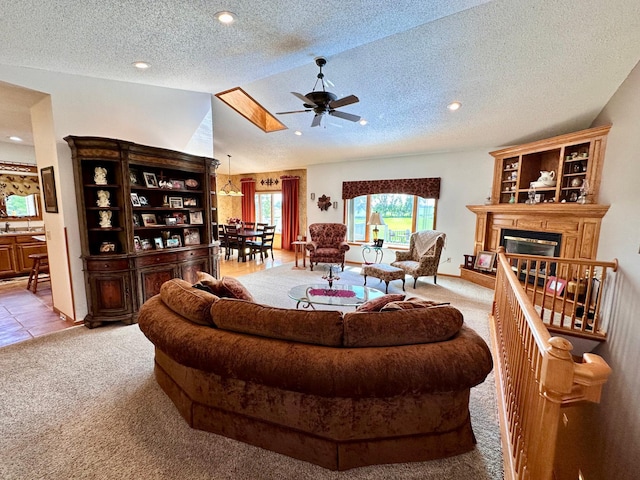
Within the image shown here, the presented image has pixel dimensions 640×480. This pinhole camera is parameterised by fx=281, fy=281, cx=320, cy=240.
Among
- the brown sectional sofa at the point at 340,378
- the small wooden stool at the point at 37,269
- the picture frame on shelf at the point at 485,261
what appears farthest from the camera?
the picture frame on shelf at the point at 485,261

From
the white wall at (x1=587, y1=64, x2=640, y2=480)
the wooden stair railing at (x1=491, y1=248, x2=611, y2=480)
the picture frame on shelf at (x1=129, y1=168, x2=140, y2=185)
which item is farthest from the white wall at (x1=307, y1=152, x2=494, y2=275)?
the picture frame on shelf at (x1=129, y1=168, x2=140, y2=185)

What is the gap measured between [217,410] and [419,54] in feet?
13.0

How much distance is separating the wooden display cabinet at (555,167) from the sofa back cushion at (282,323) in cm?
443

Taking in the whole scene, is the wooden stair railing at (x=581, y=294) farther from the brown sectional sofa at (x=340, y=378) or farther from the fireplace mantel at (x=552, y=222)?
the brown sectional sofa at (x=340, y=378)

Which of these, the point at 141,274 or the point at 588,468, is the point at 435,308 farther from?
the point at 141,274

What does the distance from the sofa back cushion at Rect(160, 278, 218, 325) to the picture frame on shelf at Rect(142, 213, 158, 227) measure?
2147 millimetres

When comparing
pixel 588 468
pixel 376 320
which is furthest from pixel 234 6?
pixel 588 468

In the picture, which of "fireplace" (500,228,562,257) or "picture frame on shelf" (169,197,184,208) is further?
"fireplace" (500,228,562,257)

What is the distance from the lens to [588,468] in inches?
105

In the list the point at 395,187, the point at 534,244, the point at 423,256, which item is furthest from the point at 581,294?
the point at 395,187

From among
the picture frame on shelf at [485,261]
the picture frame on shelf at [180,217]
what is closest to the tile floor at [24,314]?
the picture frame on shelf at [180,217]

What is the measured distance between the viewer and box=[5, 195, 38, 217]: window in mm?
5504

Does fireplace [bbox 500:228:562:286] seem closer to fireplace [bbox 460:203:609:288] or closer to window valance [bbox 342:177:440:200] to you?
fireplace [bbox 460:203:609:288]

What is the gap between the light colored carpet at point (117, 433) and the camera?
1578 millimetres
